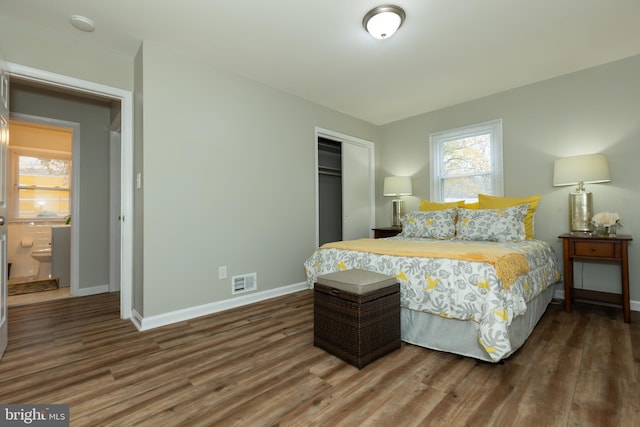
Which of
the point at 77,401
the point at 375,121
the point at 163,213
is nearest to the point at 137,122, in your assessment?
the point at 163,213

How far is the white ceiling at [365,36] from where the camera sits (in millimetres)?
2139

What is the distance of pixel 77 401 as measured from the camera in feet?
4.99

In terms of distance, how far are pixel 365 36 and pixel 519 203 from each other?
7.52 ft

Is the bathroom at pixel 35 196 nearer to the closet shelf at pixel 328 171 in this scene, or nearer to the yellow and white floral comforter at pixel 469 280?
the closet shelf at pixel 328 171

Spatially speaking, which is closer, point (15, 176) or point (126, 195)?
point (126, 195)

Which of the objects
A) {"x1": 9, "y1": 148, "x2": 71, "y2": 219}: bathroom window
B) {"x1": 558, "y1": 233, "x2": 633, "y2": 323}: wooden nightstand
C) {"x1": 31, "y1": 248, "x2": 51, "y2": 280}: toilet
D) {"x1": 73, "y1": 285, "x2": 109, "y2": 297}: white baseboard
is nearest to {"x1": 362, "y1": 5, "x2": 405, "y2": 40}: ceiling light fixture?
{"x1": 558, "y1": 233, "x2": 633, "y2": 323}: wooden nightstand

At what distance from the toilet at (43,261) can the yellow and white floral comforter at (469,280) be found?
485cm

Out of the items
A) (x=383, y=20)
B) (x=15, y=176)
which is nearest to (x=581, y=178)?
(x=383, y=20)

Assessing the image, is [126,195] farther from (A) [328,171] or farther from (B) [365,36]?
(A) [328,171]

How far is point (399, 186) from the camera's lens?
4.38 m

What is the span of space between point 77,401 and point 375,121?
180 inches

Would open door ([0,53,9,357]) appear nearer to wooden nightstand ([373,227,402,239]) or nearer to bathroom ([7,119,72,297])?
bathroom ([7,119,72,297])

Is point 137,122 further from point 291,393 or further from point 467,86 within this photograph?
point 467,86

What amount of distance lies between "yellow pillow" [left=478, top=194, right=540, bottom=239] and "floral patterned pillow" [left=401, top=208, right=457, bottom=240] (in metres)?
0.38
